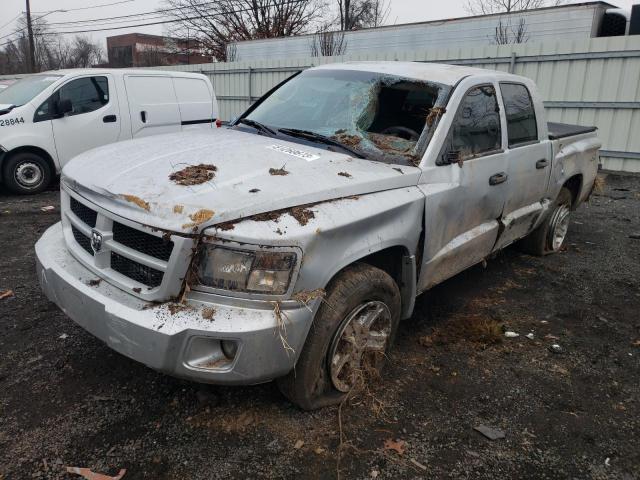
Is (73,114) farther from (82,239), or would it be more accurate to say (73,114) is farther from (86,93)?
(82,239)

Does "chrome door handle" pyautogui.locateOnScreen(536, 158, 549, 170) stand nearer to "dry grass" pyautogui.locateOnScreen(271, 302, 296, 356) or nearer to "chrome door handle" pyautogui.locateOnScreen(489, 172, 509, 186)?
"chrome door handle" pyautogui.locateOnScreen(489, 172, 509, 186)

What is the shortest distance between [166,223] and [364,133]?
5.34ft

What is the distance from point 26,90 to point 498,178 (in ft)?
24.3

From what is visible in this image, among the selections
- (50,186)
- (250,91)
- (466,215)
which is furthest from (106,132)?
(250,91)

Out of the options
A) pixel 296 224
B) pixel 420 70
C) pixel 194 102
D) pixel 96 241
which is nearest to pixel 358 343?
pixel 296 224

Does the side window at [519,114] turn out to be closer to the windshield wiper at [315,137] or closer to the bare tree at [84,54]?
the windshield wiper at [315,137]

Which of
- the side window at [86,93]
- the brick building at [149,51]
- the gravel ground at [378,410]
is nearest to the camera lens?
the gravel ground at [378,410]

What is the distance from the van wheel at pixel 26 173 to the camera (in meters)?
7.50

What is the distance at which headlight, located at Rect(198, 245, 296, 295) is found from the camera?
87.0 inches

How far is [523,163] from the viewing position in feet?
13.7

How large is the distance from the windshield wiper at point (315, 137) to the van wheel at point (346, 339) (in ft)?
2.71

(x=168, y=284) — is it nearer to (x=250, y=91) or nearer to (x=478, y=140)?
(x=478, y=140)

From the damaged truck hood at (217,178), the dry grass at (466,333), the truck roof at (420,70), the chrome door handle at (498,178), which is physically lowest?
the dry grass at (466,333)

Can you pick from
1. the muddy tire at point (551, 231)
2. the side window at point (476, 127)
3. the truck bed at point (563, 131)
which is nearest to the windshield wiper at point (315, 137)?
the side window at point (476, 127)
